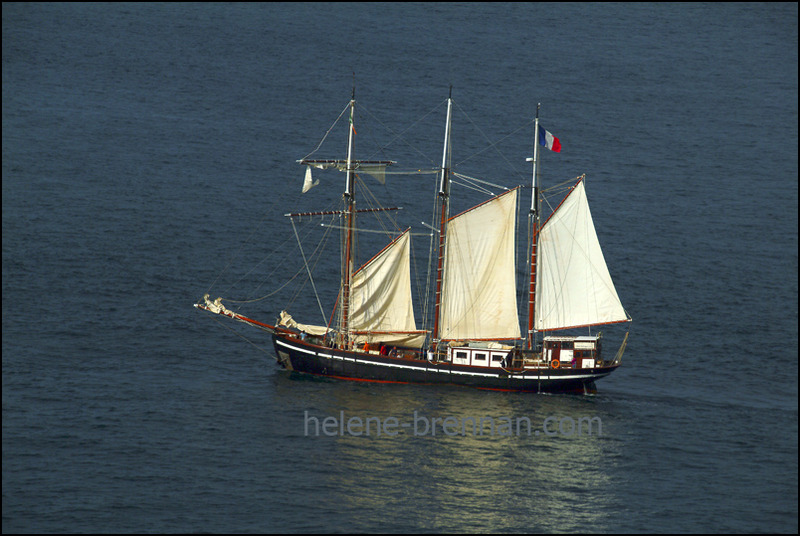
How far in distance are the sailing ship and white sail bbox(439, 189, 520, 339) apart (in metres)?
0.11

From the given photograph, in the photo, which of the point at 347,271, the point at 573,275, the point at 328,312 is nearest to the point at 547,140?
the point at 573,275

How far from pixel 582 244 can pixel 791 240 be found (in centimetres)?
5495

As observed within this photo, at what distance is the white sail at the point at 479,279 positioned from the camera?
11444cm

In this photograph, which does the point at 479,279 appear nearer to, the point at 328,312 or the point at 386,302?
the point at 386,302

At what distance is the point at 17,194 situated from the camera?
15662 cm

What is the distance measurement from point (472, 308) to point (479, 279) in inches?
124

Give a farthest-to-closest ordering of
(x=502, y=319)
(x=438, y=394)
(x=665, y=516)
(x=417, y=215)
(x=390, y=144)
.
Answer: (x=390, y=144) → (x=417, y=215) → (x=502, y=319) → (x=438, y=394) → (x=665, y=516)

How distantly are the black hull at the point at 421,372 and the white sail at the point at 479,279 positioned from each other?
5881 millimetres

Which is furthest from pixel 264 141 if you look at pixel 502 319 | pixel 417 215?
pixel 502 319

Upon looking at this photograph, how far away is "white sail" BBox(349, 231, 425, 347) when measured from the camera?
115m

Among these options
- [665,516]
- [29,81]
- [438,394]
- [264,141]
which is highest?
[29,81]

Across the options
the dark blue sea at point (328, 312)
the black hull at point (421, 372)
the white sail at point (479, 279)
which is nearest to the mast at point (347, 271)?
the black hull at point (421, 372)

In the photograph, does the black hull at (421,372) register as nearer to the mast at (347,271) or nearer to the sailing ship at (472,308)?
the sailing ship at (472,308)

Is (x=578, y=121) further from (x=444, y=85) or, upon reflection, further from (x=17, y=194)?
(x=17, y=194)
